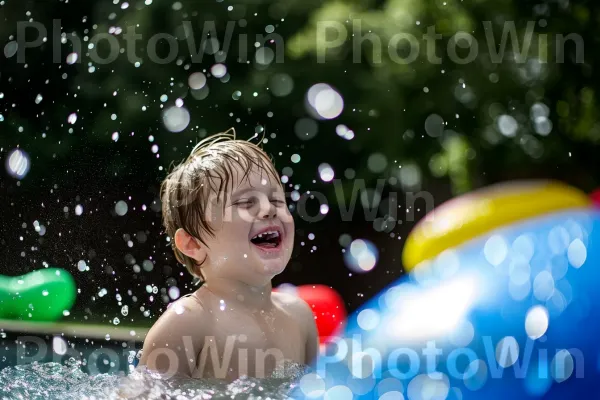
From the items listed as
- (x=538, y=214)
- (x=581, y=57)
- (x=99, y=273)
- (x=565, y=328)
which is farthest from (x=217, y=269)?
(x=581, y=57)

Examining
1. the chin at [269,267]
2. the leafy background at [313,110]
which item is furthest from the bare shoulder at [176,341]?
the leafy background at [313,110]

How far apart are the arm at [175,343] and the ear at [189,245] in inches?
8.2

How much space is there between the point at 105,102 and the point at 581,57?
367cm

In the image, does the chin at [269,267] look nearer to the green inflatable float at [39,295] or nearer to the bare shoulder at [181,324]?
the bare shoulder at [181,324]

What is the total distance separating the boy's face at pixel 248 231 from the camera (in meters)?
2.31

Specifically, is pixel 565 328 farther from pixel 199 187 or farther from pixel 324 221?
pixel 324 221

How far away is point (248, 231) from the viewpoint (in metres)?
2.31

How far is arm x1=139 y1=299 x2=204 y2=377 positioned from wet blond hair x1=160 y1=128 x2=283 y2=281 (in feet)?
0.78

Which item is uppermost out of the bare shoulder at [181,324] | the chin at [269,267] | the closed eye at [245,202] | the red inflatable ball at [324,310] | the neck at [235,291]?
the closed eye at [245,202]

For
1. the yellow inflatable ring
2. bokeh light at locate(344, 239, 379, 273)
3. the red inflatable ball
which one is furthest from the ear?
bokeh light at locate(344, 239, 379, 273)

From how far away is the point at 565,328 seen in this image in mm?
2107

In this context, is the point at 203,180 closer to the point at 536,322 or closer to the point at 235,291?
the point at 235,291

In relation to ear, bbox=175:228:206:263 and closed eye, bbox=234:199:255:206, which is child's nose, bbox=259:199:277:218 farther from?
ear, bbox=175:228:206:263

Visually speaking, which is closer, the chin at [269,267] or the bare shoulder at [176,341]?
the bare shoulder at [176,341]
